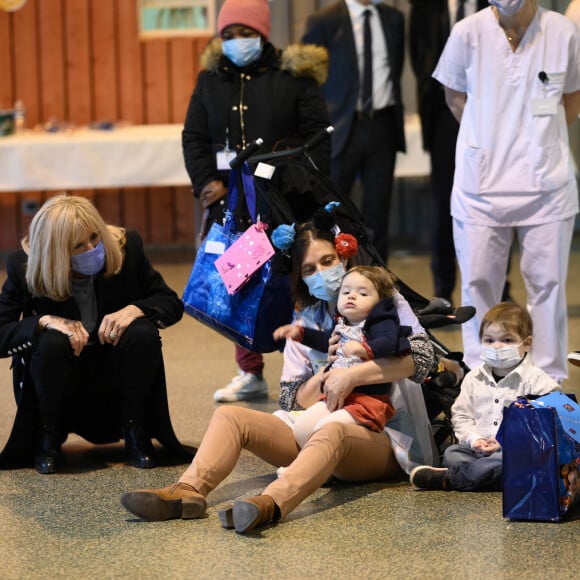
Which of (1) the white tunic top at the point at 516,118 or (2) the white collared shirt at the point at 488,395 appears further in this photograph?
(1) the white tunic top at the point at 516,118

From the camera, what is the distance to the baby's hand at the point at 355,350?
339 cm

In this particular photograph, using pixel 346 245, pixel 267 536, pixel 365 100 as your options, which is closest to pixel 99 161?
pixel 365 100

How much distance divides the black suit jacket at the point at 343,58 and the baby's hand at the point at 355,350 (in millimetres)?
2827

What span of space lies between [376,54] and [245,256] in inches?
106

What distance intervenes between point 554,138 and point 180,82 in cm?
456

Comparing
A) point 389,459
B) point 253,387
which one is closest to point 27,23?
point 253,387

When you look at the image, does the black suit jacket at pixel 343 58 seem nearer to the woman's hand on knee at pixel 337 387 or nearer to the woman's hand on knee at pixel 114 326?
the woman's hand on knee at pixel 114 326

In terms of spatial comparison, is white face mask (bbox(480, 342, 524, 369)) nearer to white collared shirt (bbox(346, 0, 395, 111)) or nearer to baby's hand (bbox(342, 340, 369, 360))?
baby's hand (bbox(342, 340, 369, 360))

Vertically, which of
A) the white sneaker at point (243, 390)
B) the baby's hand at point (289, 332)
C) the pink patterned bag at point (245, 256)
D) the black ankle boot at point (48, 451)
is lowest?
the white sneaker at point (243, 390)

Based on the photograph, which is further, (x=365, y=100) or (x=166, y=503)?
(x=365, y=100)

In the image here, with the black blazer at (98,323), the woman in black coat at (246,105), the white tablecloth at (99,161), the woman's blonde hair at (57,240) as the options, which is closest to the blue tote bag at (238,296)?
the black blazer at (98,323)

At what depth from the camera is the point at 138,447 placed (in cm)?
378

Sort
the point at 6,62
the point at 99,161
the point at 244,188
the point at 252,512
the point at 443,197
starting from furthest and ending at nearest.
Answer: the point at 6,62 → the point at 99,161 → the point at 443,197 → the point at 244,188 → the point at 252,512

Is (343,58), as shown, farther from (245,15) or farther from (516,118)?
(516,118)
